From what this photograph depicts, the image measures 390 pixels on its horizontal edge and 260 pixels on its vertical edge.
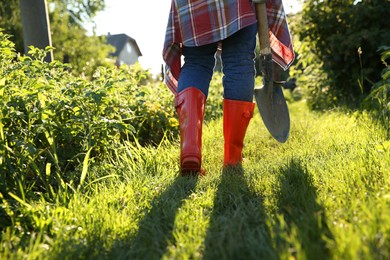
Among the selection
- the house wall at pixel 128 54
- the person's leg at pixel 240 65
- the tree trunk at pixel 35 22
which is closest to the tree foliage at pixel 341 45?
the person's leg at pixel 240 65

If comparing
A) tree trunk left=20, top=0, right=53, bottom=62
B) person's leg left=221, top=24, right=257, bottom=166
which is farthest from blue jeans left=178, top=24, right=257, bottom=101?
tree trunk left=20, top=0, right=53, bottom=62

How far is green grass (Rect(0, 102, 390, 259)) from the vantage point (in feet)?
4.47

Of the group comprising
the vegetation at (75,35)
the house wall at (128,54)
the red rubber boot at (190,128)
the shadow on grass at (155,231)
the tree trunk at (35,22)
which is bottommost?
the shadow on grass at (155,231)

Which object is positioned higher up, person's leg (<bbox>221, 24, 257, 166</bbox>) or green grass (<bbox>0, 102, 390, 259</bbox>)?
person's leg (<bbox>221, 24, 257, 166</bbox>)

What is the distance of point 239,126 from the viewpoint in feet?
8.46

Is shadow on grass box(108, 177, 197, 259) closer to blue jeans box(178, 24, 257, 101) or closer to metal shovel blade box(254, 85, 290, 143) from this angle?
blue jeans box(178, 24, 257, 101)

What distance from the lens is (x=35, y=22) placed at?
3.75 meters

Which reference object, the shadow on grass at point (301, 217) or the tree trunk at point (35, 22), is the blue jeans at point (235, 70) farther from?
the tree trunk at point (35, 22)

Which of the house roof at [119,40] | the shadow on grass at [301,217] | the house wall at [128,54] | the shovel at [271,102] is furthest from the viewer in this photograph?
the house wall at [128,54]

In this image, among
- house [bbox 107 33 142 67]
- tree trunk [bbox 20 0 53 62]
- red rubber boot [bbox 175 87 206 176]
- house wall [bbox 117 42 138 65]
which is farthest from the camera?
house wall [bbox 117 42 138 65]

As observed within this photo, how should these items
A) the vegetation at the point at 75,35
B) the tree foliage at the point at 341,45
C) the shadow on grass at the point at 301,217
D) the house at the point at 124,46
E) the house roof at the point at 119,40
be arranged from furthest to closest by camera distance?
the house roof at the point at 119,40 < the house at the point at 124,46 < the vegetation at the point at 75,35 < the tree foliage at the point at 341,45 < the shadow on grass at the point at 301,217

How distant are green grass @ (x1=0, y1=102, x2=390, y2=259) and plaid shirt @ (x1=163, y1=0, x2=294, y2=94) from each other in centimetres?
70

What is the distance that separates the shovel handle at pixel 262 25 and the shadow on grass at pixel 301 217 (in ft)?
2.49

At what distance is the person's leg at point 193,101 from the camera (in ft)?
7.95
